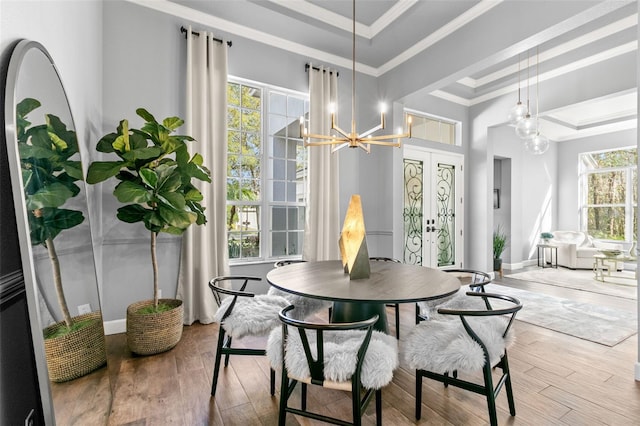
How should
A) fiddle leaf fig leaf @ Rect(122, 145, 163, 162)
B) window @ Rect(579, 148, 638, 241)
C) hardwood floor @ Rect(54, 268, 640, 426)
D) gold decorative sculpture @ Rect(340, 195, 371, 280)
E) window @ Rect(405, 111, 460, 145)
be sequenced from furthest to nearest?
window @ Rect(579, 148, 638, 241)
window @ Rect(405, 111, 460, 145)
fiddle leaf fig leaf @ Rect(122, 145, 163, 162)
gold decorative sculpture @ Rect(340, 195, 371, 280)
hardwood floor @ Rect(54, 268, 640, 426)

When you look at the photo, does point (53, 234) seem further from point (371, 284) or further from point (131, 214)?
point (371, 284)

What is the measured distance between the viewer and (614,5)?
93.1 inches

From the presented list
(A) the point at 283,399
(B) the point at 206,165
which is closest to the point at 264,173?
(B) the point at 206,165

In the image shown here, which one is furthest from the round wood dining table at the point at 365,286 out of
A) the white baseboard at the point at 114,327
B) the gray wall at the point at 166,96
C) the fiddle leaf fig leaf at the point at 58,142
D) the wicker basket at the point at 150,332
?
the white baseboard at the point at 114,327

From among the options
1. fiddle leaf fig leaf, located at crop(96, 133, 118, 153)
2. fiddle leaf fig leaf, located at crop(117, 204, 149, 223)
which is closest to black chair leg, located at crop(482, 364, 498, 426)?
fiddle leaf fig leaf, located at crop(117, 204, 149, 223)

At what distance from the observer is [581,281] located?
17.9 feet

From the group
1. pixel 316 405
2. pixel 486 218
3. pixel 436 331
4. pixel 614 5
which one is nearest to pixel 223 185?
pixel 316 405

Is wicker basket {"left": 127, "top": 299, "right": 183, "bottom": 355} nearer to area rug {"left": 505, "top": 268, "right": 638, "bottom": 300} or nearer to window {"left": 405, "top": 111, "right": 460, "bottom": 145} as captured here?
window {"left": 405, "top": 111, "right": 460, "bottom": 145}

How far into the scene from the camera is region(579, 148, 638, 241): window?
6.99 metres

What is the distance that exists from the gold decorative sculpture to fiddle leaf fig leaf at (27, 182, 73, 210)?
5.23 ft

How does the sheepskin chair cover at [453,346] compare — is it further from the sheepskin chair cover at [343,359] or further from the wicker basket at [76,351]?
the wicker basket at [76,351]

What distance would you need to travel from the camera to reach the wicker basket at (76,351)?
1.16 metres

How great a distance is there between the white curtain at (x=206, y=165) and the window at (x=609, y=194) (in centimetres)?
880

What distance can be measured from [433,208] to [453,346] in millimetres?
4061
